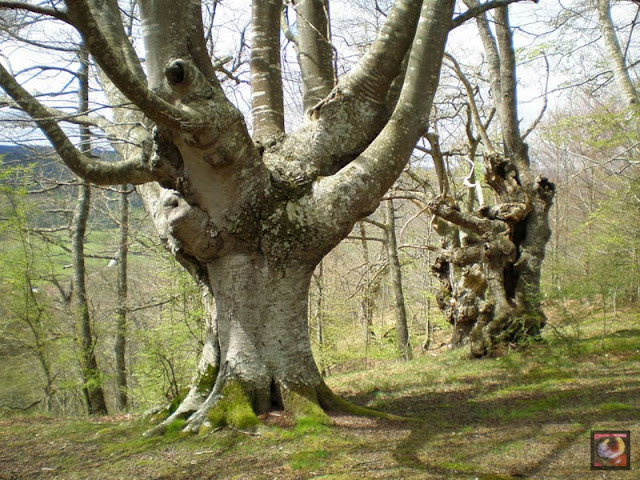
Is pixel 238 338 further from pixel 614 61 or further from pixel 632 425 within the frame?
pixel 614 61

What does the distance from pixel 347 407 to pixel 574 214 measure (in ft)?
77.7

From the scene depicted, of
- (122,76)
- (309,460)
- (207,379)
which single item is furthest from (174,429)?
(122,76)

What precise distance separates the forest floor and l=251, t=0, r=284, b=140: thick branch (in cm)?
295

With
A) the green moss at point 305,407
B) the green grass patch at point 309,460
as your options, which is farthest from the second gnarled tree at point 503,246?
the green grass patch at point 309,460

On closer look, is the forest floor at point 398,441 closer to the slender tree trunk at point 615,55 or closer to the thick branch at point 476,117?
the thick branch at point 476,117

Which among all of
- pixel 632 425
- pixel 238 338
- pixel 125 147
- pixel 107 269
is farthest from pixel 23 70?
pixel 107 269

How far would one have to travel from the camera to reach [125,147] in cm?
531

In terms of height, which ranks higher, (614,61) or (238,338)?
(614,61)

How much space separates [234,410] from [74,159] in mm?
2368

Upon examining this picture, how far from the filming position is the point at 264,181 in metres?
4.09

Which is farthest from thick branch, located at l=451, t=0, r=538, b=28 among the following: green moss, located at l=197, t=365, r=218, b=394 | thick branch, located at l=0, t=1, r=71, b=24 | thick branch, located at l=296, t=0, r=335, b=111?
green moss, located at l=197, t=365, r=218, b=394

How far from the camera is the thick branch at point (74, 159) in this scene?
3.68m

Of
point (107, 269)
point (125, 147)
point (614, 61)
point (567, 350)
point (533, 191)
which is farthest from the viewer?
point (107, 269)

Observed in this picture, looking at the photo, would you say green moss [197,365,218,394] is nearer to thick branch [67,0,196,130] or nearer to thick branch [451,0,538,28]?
thick branch [67,0,196,130]
